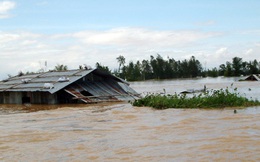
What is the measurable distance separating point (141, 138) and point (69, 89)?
12388 millimetres

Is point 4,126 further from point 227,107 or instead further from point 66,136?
point 227,107

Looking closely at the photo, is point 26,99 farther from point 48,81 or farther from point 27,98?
point 48,81

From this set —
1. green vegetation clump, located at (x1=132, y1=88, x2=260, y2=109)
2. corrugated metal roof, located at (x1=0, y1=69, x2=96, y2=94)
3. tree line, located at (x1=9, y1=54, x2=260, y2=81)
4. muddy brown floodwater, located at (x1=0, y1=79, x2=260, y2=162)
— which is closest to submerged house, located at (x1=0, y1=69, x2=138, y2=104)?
corrugated metal roof, located at (x1=0, y1=69, x2=96, y2=94)

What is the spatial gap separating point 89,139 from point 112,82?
14574 mm

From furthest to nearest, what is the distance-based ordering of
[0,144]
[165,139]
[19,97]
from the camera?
[19,97], [0,144], [165,139]

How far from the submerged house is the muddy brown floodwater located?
6828 millimetres

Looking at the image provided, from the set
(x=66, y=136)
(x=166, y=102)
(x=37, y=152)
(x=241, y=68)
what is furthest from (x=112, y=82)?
(x=241, y=68)

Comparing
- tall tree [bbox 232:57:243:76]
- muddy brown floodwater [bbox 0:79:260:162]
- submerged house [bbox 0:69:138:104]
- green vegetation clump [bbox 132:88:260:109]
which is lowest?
muddy brown floodwater [bbox 0:79:260:162]

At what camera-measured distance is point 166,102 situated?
1528cm

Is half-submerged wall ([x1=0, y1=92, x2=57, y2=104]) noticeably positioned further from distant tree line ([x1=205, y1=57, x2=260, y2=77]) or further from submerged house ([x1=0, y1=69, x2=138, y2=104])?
distant tree line ([x1=205, y1=57, x2=260, y2=77])

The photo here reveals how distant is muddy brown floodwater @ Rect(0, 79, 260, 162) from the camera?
711 cm

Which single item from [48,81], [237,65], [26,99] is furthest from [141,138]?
[237,65]

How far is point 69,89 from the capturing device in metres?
20.5

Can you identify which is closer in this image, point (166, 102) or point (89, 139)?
point (89, 139)
